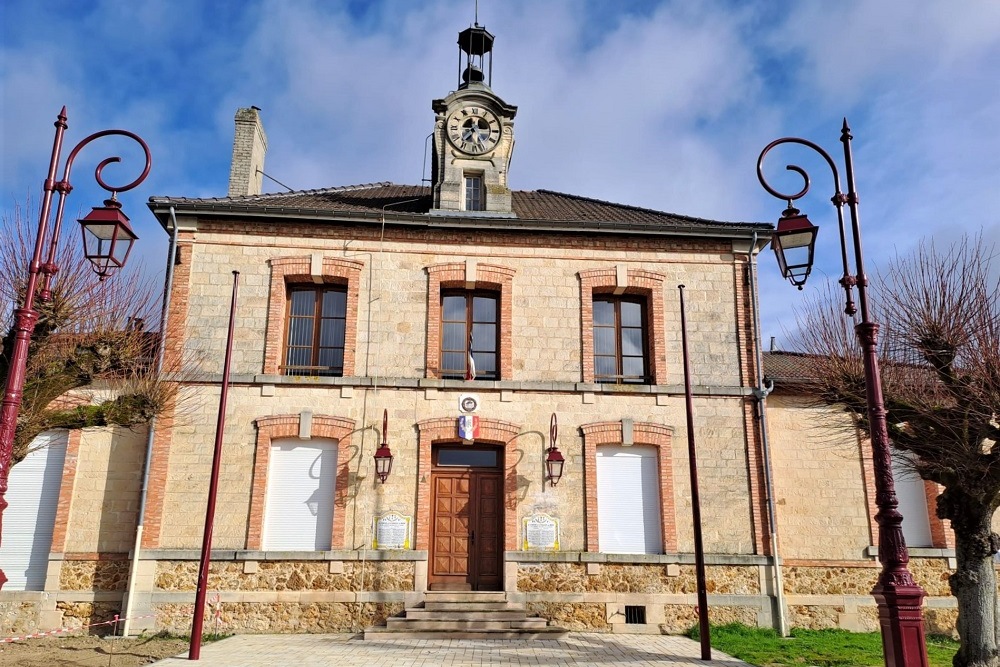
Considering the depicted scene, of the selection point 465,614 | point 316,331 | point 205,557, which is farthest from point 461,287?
point 205,557

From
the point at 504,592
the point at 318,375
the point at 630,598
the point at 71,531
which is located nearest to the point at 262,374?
the point at 318,375

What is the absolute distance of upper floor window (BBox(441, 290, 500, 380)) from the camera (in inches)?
544

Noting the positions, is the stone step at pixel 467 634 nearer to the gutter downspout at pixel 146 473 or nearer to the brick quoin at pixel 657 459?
the brick quoin at pixel 657 459

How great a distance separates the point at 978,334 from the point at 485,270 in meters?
7.94

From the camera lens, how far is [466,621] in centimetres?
1180

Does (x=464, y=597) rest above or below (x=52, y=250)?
below

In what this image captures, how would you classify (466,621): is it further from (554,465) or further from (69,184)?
(69,184)

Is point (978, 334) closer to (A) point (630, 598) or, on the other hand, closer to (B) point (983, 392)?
(B) point (983, 392)

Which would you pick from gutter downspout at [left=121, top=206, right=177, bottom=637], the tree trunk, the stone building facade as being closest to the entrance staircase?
the stone building facade

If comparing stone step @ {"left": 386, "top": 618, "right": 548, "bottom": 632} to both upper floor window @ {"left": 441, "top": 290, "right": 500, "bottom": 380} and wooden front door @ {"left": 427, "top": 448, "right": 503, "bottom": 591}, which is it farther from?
upper floor window @ {"left": 441, "top": 290, "right": 500, "bottom": 380}

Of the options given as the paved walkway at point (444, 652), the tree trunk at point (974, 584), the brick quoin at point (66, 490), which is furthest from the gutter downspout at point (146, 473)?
the tree trunk at point (974, 584)

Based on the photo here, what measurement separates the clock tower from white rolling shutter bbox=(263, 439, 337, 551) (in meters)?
5.27

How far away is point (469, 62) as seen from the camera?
57.9 feet

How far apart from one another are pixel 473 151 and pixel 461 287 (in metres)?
2.91
